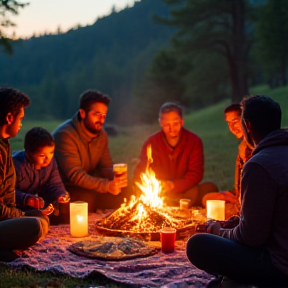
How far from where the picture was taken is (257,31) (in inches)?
1351

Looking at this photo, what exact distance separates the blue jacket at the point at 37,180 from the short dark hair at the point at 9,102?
104 centimetres

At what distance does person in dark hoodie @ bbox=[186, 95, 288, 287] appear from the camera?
9.02ft

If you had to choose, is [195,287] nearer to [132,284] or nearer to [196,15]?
[132,284]

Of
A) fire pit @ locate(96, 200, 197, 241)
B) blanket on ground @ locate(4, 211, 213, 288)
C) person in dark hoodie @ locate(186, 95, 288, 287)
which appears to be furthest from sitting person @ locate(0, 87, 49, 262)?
person in dark hoodie @ locate(186, 95, 288, 287)

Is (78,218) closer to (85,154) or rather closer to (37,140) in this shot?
(37,140)

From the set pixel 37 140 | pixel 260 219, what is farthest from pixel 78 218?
pixel 260 219

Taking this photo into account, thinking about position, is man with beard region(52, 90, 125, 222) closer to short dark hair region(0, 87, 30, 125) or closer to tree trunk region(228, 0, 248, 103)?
short dark hair region(0, 87, 30, 125)

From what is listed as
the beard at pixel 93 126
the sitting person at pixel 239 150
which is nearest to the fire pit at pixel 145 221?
the sitting person at pixel 239 150

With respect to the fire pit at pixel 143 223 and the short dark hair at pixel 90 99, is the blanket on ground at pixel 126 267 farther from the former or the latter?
the short dark hair at pixel 90 99

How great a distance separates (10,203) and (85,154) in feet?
6.44

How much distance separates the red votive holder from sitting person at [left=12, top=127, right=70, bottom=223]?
1230mm

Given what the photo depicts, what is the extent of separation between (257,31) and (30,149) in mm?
32120

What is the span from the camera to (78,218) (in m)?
4.76

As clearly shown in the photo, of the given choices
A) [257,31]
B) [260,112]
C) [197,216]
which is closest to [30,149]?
[197,216]
